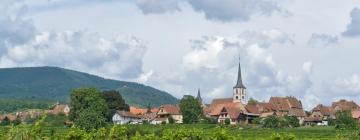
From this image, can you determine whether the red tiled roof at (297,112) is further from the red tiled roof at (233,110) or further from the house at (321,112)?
the red tiled roof at (233,110)

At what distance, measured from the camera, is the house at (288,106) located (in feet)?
412

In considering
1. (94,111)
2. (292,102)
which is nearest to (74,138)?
(94,111)

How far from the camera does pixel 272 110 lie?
123375mm

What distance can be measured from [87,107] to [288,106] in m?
52.2

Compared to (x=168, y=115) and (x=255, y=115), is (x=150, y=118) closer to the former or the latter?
(x=168, y=115)

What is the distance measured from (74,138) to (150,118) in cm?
9777

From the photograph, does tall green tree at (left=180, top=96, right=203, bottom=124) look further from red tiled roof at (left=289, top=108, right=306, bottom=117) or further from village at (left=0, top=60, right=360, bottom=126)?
red tiled roof at (left=289, top=108, right=306, bottom=117)

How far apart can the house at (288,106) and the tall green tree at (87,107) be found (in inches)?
1769

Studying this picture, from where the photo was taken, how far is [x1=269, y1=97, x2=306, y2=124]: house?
125562mm

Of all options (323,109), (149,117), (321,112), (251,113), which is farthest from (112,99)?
(323,109)

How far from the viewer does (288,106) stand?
12838 centimetres

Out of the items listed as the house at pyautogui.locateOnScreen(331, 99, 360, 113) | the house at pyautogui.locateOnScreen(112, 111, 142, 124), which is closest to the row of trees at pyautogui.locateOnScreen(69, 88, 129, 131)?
the house at pyautogui.locateOnScreen(112, 111, 142, 124)

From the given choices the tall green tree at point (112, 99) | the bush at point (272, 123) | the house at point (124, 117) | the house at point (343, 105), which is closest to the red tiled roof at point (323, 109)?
the house at point (343, 105)

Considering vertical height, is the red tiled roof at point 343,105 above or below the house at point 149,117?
above
